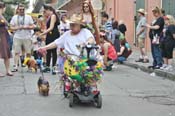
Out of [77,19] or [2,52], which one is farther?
[2,52]

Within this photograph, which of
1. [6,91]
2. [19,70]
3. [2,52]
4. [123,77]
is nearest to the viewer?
[6,91]

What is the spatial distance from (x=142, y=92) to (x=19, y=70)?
483cm

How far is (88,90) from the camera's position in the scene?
8.10 metres

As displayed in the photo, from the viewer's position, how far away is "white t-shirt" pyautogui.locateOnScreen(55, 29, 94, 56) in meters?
8.35

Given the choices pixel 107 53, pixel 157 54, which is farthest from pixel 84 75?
pixel 107 53

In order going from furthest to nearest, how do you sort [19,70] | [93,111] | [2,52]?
[19,70], [2,52], [93,111]

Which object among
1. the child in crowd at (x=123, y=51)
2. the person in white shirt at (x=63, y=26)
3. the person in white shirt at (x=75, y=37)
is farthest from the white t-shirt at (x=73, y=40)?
the child in crowd at (x=123, y=51)

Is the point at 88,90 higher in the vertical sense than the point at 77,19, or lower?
lower

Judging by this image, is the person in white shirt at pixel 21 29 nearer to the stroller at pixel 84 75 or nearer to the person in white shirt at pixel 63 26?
the person in white shirt at pixel 63 26

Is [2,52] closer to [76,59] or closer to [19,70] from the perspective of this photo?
[19,70]

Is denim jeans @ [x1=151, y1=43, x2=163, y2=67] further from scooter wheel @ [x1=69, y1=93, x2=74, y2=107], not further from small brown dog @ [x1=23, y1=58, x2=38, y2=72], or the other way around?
scooter wheel @ [x1=69, y1=93, x2=74, y2=107]

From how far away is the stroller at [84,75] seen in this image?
7918 millimetres

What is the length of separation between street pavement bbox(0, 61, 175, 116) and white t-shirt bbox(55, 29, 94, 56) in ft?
3.13

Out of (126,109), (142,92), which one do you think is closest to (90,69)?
(126,109)
